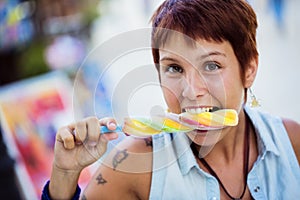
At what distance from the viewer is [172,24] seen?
1.17m

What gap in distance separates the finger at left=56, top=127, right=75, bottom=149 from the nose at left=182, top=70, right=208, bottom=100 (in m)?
0.28

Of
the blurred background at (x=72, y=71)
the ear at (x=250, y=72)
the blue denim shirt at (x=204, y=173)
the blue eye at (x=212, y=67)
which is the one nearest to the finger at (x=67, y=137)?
the blurred background at (x=72, y=71)

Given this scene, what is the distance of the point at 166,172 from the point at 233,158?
0.68 ft

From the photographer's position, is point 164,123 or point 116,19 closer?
point 164,123

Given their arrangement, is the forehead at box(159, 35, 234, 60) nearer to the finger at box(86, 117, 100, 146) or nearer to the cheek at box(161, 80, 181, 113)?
the cheek at box(161, 80, 181, 113)

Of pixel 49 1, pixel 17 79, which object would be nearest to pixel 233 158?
pixel 17 79

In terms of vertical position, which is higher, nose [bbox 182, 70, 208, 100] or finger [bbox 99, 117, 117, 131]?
nose [bbox 182, 70, 208, 100]

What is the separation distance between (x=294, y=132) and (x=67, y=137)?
636 mm

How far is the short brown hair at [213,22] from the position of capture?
44.9 inches

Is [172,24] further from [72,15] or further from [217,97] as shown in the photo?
[72,15]

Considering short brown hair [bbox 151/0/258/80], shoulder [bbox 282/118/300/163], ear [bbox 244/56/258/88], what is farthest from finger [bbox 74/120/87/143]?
shoulder [bbox 282/118/300/163]

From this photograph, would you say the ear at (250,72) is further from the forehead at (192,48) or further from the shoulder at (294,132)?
the shoulder at (294,132)

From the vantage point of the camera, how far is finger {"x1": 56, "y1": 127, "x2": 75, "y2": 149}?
1.12 meters

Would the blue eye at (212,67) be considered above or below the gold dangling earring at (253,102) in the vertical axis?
above
